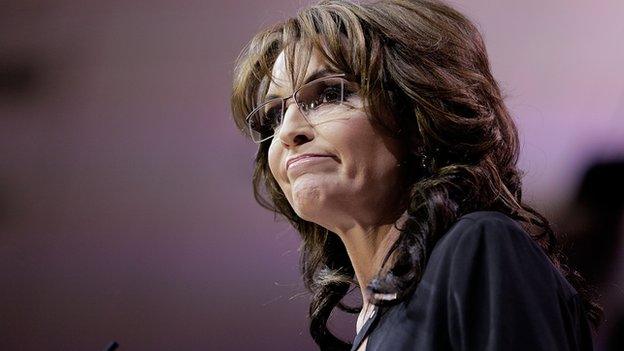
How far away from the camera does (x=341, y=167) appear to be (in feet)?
3.49

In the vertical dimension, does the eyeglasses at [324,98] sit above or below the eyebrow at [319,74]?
below

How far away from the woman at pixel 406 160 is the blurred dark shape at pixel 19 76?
0.81 m

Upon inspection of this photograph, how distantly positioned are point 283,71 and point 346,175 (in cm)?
23

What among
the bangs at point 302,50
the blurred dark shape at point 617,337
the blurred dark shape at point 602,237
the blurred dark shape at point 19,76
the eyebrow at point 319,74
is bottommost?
the blurred dark shape at point 617,337

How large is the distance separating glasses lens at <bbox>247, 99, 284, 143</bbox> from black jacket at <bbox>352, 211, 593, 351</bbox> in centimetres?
41

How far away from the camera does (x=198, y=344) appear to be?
1.77 metres

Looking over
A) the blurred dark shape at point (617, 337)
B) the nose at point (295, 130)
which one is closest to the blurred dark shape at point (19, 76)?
the nose at point (295, 130)

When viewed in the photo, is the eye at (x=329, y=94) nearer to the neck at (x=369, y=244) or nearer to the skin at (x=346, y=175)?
the skin at (x=346, y=175)

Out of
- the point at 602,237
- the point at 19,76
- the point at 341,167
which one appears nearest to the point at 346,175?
the point at 341,167

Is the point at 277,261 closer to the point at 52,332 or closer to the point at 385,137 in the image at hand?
the point at 52,332

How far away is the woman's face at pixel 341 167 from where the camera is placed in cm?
106

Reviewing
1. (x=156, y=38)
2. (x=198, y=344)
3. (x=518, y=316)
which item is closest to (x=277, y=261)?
(x=198, y=344)

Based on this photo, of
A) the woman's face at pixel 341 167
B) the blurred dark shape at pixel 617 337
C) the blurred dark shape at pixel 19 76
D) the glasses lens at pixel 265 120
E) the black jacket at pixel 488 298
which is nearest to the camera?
the black jacket at pixel 488 298

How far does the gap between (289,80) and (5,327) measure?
1.08 m
